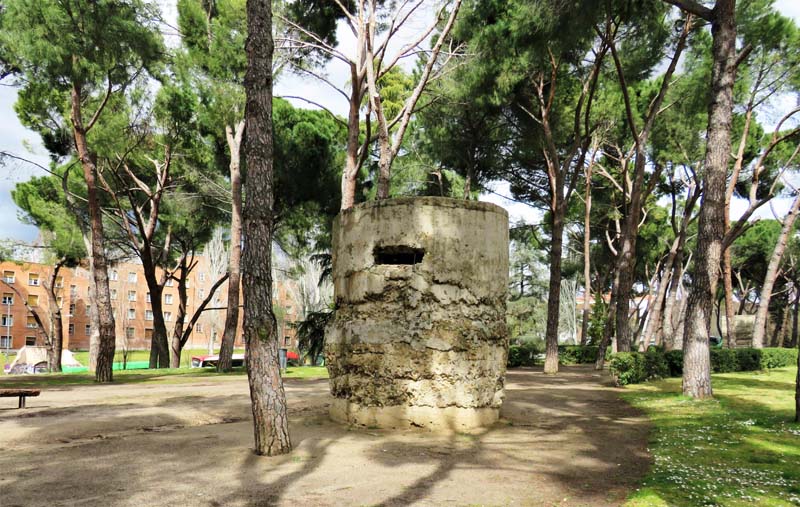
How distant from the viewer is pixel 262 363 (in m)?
5.82

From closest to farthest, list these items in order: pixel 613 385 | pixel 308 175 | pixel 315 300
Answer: pixel 613 385 < pixel 308 175 < pixel 315 300

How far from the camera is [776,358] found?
1800cm

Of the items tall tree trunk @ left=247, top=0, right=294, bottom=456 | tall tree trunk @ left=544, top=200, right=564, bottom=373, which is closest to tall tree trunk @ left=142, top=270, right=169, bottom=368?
tall tree trunk @ left=544, top=200, right=564, bottom=373

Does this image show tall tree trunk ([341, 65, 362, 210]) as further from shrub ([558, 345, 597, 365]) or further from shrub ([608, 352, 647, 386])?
shrub ([558, 345, 597, 365])

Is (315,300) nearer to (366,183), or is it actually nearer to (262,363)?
(366,183)

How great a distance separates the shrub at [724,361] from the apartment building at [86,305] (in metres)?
25.1

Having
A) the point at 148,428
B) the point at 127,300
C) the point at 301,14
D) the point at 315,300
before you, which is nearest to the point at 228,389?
the point at 148,428

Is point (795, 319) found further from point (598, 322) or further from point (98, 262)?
point (98, 262)

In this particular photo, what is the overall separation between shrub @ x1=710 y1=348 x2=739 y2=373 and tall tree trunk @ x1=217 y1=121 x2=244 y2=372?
1341 cm

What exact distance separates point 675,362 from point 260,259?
487 inches

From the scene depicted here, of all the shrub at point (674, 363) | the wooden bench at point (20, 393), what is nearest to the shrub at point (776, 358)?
the shrub at point (674, 363)

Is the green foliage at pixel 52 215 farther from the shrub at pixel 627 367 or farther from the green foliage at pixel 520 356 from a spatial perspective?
the shrub at pixel 627 367

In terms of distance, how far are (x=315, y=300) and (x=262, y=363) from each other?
25.3 meters

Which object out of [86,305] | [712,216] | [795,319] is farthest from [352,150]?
[86,305]
